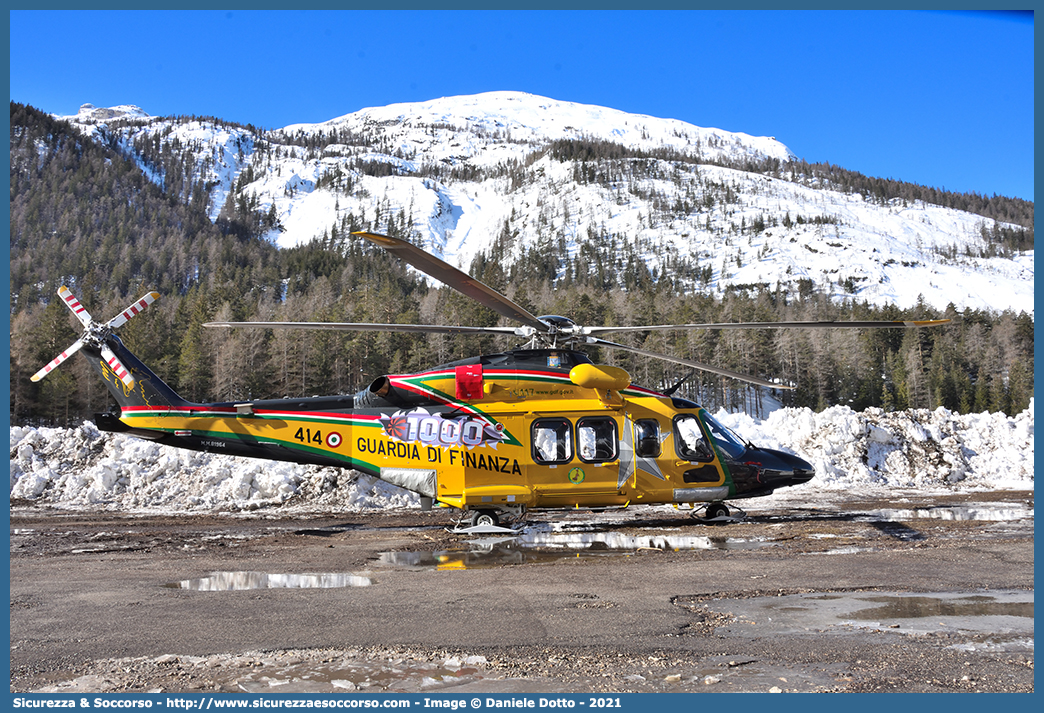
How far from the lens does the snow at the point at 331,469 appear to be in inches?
635

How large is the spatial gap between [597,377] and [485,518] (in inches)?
125

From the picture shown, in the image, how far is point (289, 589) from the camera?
742 cm

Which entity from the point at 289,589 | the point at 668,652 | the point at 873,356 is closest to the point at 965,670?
the point at 668,652

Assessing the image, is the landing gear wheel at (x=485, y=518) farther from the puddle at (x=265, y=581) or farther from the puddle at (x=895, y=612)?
the puddle at (x=895, y=612)

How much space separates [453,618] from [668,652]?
207 centimetres

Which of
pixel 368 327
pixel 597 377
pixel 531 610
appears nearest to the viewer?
pixel 531 610

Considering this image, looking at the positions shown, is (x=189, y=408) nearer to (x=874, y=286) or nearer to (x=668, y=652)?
(x=668, y=652)

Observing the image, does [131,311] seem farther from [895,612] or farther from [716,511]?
[895,612]

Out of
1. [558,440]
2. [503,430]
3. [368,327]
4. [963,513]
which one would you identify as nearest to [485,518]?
[503,430]

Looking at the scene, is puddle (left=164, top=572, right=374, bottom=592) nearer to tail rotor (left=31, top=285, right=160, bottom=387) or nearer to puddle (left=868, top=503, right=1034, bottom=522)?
tail rotor (left=31, top=285, right=160, bottom=387)

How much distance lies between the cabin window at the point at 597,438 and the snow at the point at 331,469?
6710 mm

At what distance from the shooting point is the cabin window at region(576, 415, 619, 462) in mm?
11523

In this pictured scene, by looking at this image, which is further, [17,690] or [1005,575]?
[1005,575]

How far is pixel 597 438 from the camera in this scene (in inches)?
457
